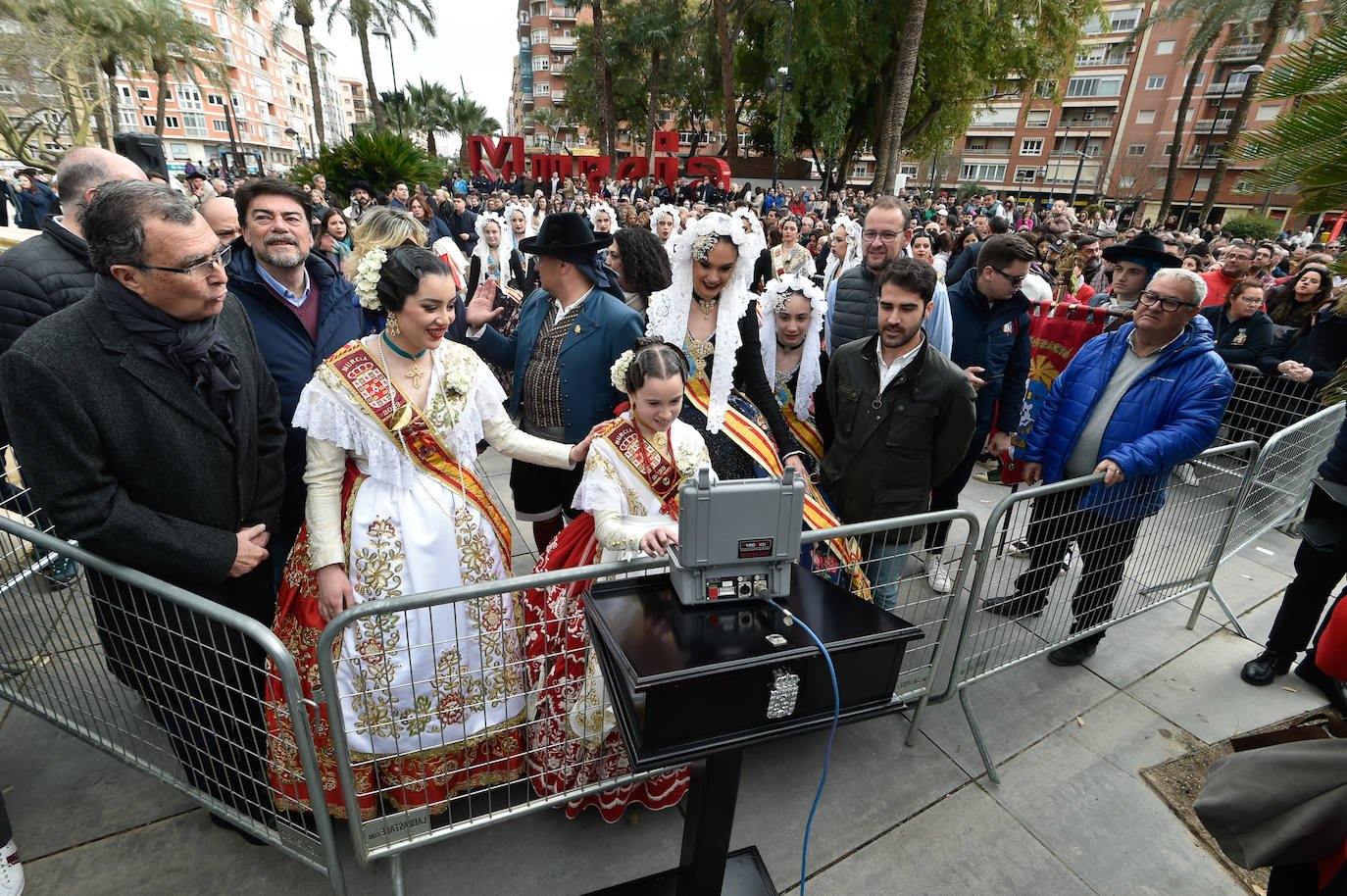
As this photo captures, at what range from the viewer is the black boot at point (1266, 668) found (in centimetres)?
338

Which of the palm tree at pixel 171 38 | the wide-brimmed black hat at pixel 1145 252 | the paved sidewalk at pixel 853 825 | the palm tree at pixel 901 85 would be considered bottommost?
the paved sidewalk at pixel 853 825

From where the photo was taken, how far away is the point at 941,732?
2973 mm

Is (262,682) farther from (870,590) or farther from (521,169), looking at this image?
(521,169)

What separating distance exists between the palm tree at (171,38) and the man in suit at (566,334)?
34.4 m

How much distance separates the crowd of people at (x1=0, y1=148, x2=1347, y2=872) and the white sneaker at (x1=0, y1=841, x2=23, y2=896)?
0.56m

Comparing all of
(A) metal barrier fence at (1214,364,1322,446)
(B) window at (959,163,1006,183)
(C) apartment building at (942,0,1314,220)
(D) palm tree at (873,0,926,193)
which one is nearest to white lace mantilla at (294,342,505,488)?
(A) metal barrier fence at (1214,364,1322,446)

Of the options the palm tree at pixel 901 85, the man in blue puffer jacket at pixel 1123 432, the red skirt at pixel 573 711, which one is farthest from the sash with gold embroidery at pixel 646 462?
the palm tree at pixel 901 85

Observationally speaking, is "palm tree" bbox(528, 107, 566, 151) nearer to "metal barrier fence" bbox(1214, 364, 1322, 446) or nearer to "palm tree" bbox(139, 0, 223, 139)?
"palm tree" bbox(139, 0, 223, 139)

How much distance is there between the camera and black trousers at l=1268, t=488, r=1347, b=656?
122 inches

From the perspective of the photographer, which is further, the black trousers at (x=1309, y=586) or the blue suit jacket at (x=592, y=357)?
the black trousers at (x=1309, y=586)

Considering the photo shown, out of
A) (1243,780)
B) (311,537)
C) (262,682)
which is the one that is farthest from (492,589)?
(1243,780)

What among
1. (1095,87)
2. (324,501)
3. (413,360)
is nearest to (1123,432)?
(413,360)

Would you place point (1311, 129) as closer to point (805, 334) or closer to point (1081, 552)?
point (1081, 552)

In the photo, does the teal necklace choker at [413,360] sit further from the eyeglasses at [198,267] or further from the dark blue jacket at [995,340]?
the dark blue jacket at [995,340]
